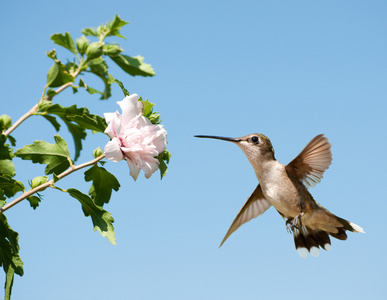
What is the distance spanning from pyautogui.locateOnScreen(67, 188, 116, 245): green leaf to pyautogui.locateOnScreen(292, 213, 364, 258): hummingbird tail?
152 cm

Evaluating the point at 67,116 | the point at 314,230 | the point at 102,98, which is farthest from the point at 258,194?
the point at 67,116

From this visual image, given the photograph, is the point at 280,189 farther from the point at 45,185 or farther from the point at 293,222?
the point at 45,185

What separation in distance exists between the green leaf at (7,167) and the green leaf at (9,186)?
21 millimetres

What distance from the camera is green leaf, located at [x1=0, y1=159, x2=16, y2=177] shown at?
1.94m

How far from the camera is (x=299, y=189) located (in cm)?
291

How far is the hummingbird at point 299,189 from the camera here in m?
2.76

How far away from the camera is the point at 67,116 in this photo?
209 centimetres

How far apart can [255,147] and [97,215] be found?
129 centimetres

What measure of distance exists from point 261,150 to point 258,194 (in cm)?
55

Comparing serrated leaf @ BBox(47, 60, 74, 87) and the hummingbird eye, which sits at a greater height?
the hummingbird eye

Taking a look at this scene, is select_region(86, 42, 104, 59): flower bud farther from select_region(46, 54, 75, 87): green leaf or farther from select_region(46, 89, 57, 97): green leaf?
select_region(46, 89, 57, 97): green leaf

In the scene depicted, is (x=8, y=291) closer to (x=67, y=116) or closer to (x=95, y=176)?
(x=95, y=176)

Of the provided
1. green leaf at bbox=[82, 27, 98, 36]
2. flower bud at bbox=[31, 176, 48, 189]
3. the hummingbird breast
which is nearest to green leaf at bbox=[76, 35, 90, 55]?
green leaf at bbox=[82, 27, 98, 36]

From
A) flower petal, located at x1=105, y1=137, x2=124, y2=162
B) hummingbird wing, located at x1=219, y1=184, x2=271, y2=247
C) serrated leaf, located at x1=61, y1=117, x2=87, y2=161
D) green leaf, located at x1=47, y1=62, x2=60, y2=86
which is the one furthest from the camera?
hummingbird wing, located at x1=219, y1=184, x2=271, y2=247
